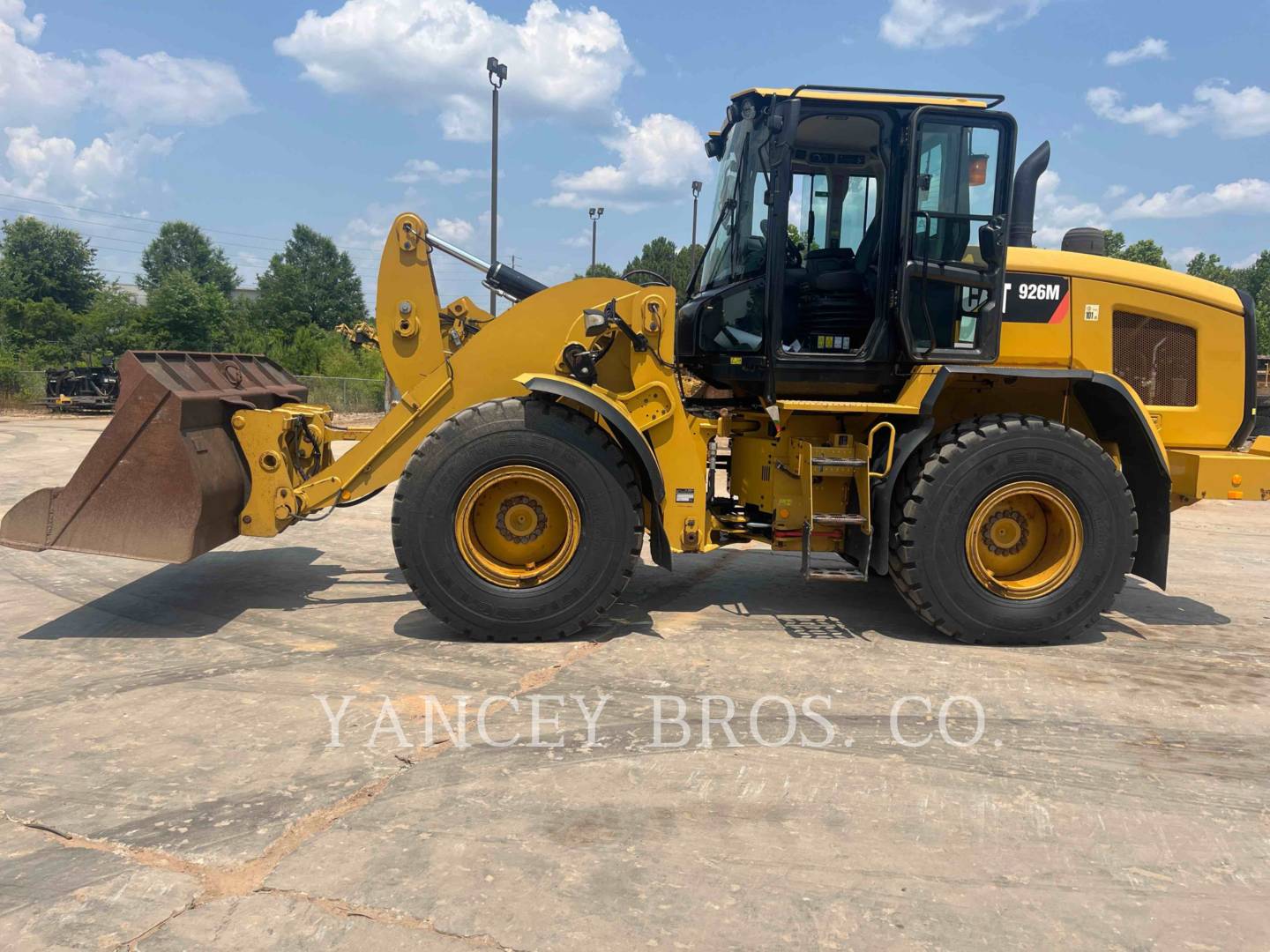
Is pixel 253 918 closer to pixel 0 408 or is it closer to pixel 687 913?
pixel 687 913

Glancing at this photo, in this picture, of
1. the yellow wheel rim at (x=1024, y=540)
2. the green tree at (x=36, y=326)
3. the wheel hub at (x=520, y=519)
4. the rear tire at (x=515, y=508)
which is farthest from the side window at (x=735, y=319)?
the green tree at (x=36, y=326)

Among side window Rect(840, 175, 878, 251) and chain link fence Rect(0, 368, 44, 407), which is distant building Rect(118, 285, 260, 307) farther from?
side window Rect(840, 175, 878, 251)

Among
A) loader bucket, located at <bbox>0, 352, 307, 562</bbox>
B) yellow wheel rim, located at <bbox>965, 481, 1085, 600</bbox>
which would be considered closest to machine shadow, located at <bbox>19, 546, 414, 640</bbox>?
loader bucket, located at <bbox>0, 352, 307, 562</bbox>

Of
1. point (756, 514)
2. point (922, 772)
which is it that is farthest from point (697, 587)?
point (922, 772)

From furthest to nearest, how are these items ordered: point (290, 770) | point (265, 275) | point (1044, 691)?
point (265, 275) < point (1044, 691) < point (290, 770)

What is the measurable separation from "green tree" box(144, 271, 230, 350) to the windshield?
36.2 metres

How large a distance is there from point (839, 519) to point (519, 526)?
6.35 feet

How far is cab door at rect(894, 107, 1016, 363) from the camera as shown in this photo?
502 centimetres

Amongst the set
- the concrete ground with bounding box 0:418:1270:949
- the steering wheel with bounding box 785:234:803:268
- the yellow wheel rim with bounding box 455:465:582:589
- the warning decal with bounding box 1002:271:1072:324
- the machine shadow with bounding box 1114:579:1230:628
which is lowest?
the concrete ground with bounding box 0:418:1270:949

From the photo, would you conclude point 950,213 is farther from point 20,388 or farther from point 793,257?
point 20,388

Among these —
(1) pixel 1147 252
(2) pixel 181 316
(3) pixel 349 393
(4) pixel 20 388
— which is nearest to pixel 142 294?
(2) pixel 181 316

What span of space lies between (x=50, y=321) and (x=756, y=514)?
41557 millimetres

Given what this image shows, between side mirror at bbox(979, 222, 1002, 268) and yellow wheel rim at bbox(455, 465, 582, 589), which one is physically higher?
side mirror at bbox(979, 222, 1002, 268)

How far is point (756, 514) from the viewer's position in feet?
18.9
